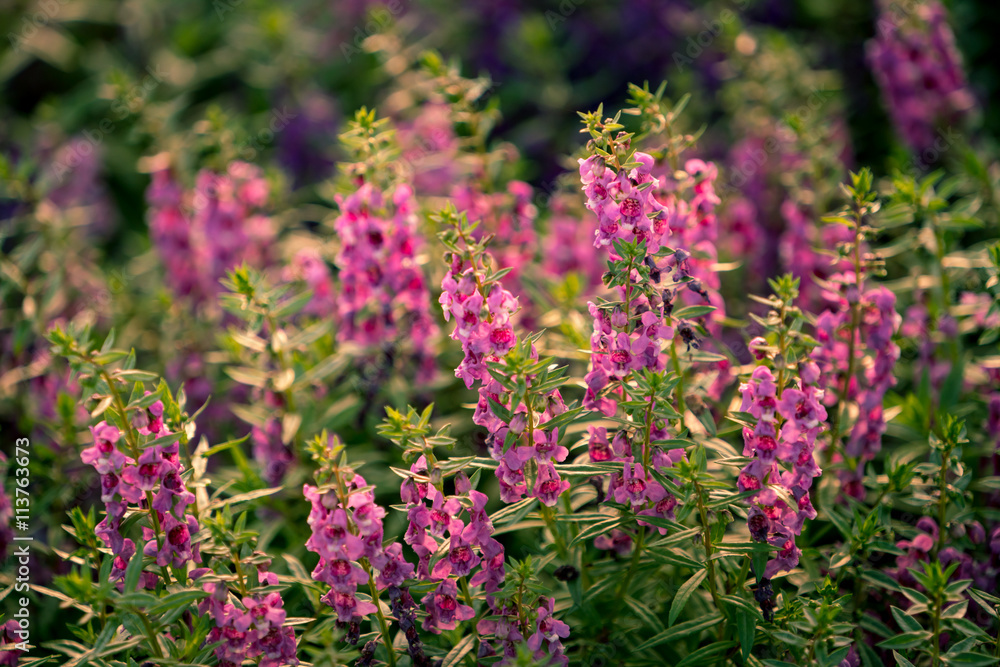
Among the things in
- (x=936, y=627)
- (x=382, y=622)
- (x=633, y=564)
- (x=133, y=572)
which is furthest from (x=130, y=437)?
(x=936, y=627)

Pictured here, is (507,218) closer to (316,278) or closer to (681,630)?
(316,278)

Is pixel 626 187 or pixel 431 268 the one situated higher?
pixel 626 187

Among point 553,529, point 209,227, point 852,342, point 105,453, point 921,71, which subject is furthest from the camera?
point 921,71

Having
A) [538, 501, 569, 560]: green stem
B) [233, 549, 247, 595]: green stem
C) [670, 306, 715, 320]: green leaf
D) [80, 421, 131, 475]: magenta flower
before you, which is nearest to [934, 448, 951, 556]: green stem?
[670, 306, 715, 320]: green leaf

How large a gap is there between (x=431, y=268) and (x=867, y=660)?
258 centimetres

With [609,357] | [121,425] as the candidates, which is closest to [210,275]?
[121,425]

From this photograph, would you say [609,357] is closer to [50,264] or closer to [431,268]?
[431,268]

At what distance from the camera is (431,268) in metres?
4.13

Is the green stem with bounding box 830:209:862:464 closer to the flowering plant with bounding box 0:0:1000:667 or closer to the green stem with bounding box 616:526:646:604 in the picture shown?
the flowering plant with bounding box 0:0:1000:667

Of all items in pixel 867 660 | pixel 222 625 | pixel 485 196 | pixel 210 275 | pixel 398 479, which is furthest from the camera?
pixel 210 275

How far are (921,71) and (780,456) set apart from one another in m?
3.56

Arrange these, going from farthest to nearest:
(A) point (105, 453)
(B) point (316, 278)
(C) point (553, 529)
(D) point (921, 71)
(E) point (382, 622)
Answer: (D) point (921, 71)
(B) point (316, 278)
(C) point (553, 529)
(E) point (382, 622)
(A) point (105, 453)

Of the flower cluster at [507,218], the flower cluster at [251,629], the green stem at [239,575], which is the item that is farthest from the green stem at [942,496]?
the green stem at [239,575]

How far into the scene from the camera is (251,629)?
8.09ft
